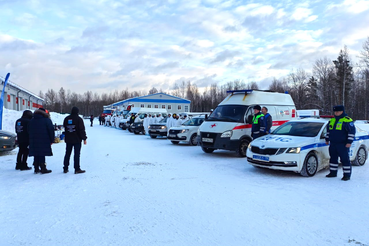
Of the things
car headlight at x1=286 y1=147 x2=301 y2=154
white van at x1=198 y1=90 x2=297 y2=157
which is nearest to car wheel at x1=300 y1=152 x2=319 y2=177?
car headlight at x1=286 y1=147 x2=301 y2=154

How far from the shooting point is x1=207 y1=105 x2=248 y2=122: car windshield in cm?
1096

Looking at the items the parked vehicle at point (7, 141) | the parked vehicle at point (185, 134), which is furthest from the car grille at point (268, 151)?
the parked vehicle at point (7, 141)

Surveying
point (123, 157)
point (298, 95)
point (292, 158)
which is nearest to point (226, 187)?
point (292, 158)

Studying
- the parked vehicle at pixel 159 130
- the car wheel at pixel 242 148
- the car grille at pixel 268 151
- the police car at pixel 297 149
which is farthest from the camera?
the parked vehicle at pixel 159 130

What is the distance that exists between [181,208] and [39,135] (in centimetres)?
468

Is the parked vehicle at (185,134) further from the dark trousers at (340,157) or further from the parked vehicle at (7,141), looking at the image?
the dark trousers at (340,157)

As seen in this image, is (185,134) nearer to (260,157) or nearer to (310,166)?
(260,157)

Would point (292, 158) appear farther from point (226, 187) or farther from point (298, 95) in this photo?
point (298, 95)

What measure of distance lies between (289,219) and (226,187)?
6.75ft

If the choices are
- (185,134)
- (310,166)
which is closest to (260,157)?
(310,166)

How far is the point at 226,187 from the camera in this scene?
6.34 metres

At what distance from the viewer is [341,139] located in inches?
281

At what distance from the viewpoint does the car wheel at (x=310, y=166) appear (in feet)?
24.2

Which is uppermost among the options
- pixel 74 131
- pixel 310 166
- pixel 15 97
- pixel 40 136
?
pixel 15 97
